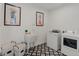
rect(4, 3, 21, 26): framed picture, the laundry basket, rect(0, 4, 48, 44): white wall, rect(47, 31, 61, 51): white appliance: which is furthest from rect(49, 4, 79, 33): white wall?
the laundry basket

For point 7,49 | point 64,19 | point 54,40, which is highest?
point 64,19

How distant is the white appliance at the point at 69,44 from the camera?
2080 millimetres

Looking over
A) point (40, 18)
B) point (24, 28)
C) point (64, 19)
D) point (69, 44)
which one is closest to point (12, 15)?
point (24, 28)

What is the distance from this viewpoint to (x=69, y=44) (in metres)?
2.23

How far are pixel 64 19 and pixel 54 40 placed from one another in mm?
661

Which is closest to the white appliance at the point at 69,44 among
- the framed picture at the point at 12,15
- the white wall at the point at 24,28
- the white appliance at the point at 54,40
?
the white appliance at the point at 54,40

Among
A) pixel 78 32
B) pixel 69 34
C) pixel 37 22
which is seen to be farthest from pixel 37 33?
pixel 78 32

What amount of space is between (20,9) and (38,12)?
392 millimetres

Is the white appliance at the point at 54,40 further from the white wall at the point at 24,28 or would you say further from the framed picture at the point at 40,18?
the framed picture at the point at 40,18

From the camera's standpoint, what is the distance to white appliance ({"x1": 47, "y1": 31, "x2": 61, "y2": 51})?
7.36 ft

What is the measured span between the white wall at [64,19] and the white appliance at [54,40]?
0.31 m

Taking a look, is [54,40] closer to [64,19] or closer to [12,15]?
[64,19]

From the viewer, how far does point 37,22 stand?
6.63 feet

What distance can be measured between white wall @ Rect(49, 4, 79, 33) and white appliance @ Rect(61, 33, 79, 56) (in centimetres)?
22
